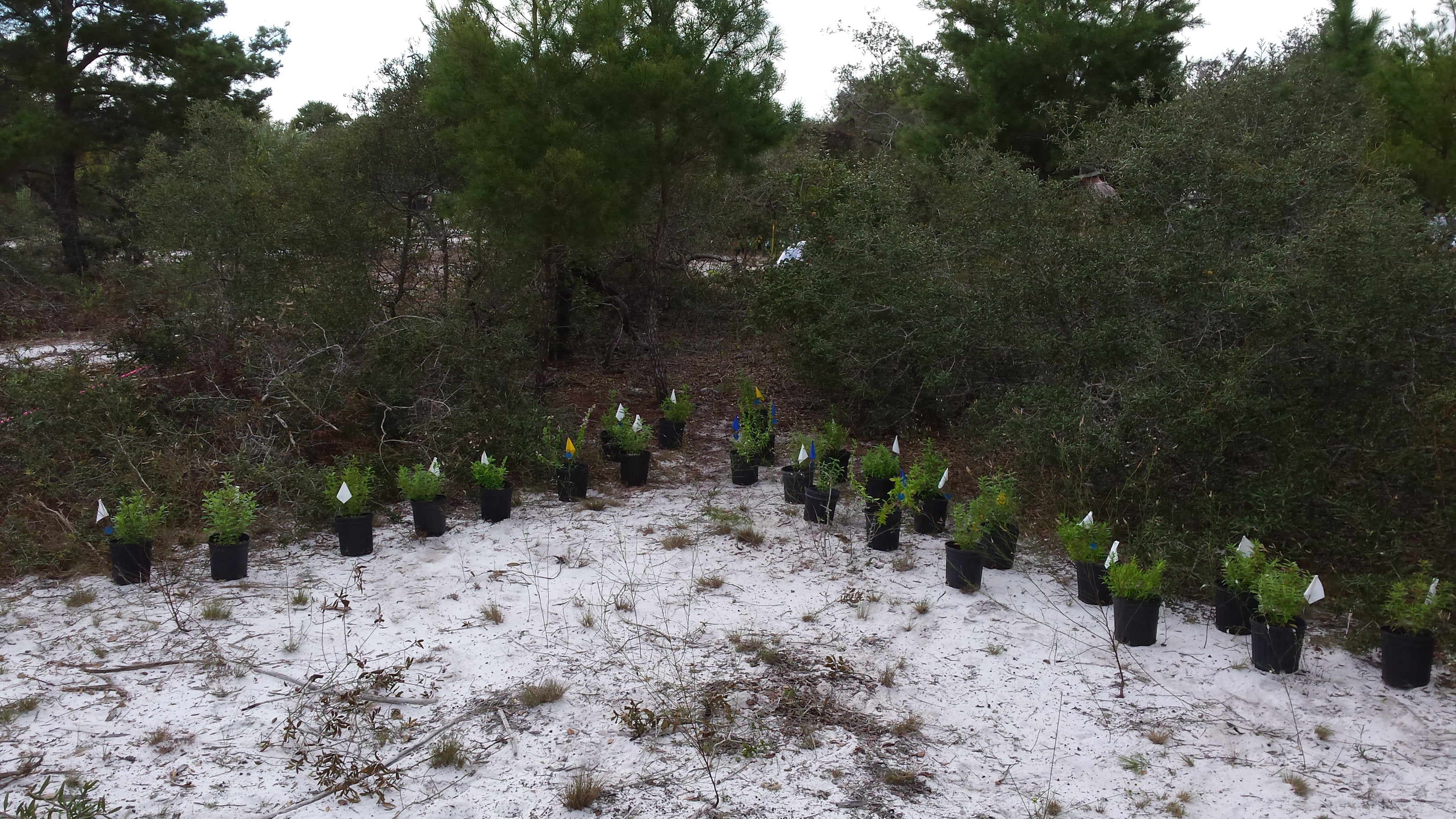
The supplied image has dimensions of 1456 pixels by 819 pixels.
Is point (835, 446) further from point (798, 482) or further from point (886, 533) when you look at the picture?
point (886, 533)

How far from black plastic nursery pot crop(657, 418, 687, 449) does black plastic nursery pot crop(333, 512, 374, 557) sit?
276cm

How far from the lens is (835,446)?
6055 mm

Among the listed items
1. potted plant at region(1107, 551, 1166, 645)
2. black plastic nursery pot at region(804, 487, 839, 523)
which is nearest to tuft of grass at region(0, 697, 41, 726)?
black plastic nursery pot at region(804, 487, 839, 523)

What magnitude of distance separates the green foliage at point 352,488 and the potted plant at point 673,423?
8.18 feet

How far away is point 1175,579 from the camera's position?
433 cm

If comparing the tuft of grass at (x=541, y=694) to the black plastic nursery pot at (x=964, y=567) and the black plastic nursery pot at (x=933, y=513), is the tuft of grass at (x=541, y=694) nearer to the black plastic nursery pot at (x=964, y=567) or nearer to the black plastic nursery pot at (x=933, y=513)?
the black plastic nursery pot at (x=964, y=567)

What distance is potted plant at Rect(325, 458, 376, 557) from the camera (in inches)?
198

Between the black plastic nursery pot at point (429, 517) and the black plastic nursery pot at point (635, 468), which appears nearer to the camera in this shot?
the black plastic nursery pot at point (429, 517)

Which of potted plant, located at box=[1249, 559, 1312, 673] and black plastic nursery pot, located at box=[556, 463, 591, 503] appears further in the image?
black plastic nursery pot, located at box=[556, 463, 591, 503]

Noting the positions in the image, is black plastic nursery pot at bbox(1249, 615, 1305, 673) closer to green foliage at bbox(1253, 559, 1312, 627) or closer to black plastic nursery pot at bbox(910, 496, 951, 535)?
green foliage at bbox(1253, 559, 1312, 627)

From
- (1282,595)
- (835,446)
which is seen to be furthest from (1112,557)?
(835,446)

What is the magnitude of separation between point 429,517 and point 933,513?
9.91ft

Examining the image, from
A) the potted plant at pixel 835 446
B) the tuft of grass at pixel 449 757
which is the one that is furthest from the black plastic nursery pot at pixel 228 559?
the potted plant at pixel 835 446

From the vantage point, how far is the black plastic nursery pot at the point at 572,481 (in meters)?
6.06
